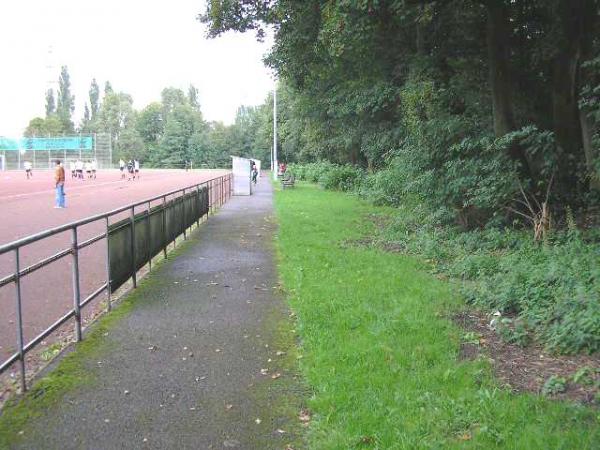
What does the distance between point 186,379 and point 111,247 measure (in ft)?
8.93

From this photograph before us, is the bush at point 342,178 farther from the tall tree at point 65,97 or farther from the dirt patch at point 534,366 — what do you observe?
the tall tree at point 65,97

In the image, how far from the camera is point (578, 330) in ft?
16.3

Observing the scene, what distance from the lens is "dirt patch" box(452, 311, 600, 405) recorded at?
4137 mm

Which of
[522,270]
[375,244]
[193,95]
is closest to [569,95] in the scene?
[375,244]

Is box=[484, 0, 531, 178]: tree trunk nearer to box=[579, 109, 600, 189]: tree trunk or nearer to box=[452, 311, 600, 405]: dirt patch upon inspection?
box=[579, 109, 600, 189]: tree trunk

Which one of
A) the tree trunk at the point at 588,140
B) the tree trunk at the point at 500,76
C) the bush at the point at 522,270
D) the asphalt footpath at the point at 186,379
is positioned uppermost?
the tree trunk at the point at 500,76

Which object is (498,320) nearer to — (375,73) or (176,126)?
(375,73)

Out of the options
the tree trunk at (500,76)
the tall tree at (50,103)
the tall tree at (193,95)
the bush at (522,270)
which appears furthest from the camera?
the tall tree at (193,95)

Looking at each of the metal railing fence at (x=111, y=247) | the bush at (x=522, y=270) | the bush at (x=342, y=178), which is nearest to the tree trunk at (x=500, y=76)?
the bush at (x=522, y=270)

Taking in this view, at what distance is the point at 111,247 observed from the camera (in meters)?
6.78

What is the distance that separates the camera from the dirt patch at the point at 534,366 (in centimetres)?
414

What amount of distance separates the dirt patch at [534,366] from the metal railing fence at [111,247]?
367 cm

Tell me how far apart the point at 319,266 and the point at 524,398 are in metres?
5.43

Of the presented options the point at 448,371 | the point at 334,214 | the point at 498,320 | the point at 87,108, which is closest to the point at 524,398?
the point at 448,371
